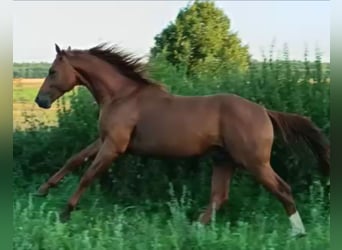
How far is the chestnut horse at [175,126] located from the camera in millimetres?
5441

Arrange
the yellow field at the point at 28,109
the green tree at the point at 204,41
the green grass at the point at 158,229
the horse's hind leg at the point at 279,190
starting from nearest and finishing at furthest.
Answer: the green grass at the point at 158,229 → the horse's hind leg at the point at 279,190 → the yellow field at the point at 28,109 → the green tree at the point at 204,41

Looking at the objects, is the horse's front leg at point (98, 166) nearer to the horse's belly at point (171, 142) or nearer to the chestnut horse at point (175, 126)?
the chestnut horse at point (175, 126)

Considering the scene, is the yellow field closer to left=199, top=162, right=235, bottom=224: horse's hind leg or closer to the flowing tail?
left=199, top=162, right=235, bottom=224: horse's hind leg

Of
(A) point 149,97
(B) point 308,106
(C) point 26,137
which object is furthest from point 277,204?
(C) point 26,137

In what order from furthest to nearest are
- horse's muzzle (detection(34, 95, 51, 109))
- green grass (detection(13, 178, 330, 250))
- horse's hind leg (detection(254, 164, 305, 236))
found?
horse's muzzle (detection(34, 95, 51, 109)) → horse's hind leg (detection(254, 164, 305, 236)) → green grass (detection(13, 178, 330, 250))

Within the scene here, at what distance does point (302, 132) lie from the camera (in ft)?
18.6

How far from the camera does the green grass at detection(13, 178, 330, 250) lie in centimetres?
477

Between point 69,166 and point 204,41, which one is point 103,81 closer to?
point 69,166

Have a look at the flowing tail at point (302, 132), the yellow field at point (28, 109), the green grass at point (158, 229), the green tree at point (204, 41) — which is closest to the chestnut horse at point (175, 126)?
the flowing tail at point (302, 132)

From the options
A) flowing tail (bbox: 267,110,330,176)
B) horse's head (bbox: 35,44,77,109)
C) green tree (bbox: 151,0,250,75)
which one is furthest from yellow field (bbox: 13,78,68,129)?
flowing tail (bbox: 267,110,330,176)

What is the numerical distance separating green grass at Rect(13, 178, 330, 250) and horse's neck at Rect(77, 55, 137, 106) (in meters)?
0.97

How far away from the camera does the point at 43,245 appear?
476cm

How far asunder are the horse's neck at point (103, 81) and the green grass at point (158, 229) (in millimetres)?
973

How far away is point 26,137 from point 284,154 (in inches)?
106
